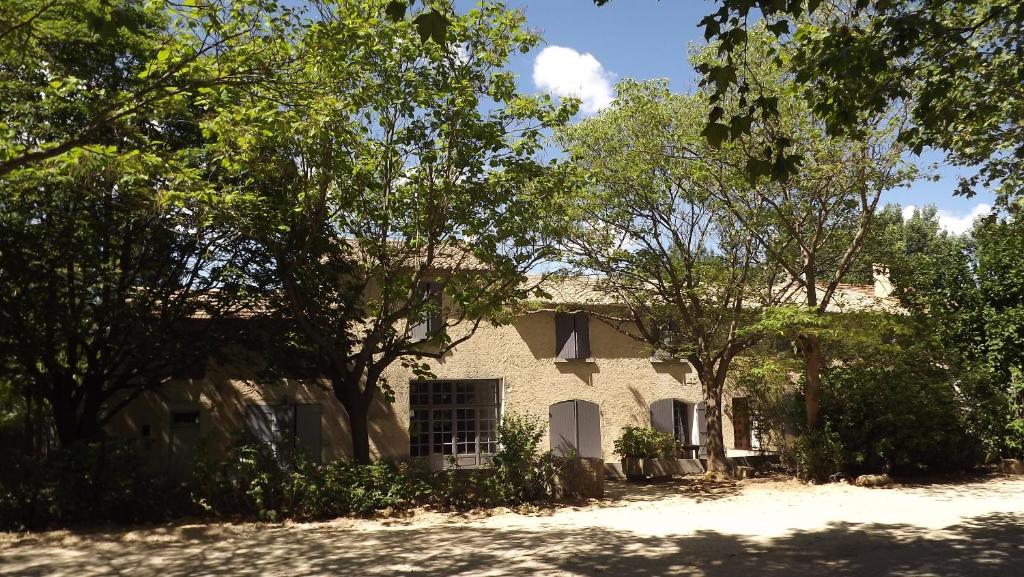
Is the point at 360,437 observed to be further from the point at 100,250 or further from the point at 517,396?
the point at 517,396

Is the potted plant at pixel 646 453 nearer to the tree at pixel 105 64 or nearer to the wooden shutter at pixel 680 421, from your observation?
the wooden shutter at pixel 680 421

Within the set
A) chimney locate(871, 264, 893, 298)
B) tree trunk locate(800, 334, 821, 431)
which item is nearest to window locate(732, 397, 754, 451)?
chimney locate(871, 264, 893, 298)

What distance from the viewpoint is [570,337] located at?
20.4 m

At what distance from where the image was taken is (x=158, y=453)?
16.6m

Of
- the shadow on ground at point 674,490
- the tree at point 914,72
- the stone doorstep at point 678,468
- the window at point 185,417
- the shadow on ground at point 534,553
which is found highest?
the tree at point 914,72

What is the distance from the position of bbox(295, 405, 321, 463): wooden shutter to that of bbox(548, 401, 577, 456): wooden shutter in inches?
240

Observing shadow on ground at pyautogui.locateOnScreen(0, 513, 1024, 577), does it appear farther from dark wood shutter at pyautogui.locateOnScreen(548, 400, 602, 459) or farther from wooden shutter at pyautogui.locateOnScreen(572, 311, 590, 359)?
wooden shutter at pyautogui.locateOnScreen(572, 311, 590, 359)

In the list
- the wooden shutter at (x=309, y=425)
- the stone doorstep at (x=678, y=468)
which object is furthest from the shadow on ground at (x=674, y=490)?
the wooden shutter at (x=309, y=425)

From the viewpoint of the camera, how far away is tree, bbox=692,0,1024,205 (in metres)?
6.38

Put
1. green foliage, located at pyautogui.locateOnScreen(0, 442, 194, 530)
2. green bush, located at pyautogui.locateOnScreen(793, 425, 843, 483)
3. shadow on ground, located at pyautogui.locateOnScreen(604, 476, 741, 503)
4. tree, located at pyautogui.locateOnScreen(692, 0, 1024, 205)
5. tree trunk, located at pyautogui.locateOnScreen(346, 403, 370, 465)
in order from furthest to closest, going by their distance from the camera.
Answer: green bush, located at pyautogui.locateOnScreen(793, 425, 843, 483)
shadow on ground, located at pyautogui.locateOnScreen(604, 476, 741, 503)
tree trunk, located at pyautogui.locateOnScreen(346, 403, 370, 465)
green foliage, located at pyautogui.locateOnScreen(0, 442, 194, 530)
tree, located at pyautogui.locateOnScreen(692, 0, 1024, 205)

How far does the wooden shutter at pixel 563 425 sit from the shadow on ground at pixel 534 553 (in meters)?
9.10

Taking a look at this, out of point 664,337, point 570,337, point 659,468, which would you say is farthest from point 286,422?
point 664,337

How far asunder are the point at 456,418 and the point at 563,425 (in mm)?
2931

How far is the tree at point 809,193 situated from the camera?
14.5 m
